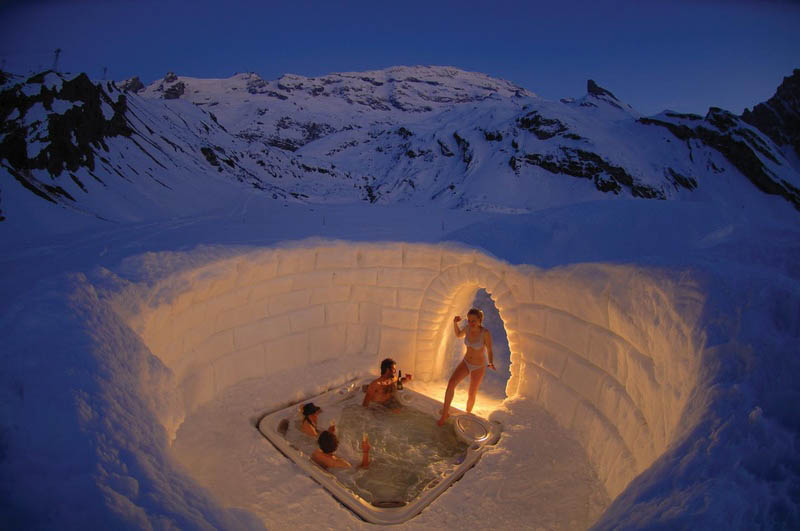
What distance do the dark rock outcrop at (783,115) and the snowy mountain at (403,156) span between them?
0.31 feet

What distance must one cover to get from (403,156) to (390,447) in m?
26.2

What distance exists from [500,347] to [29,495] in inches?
297

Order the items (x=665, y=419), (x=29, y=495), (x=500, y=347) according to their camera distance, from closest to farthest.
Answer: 1. (x=29, y=495)
2. (x=665, y=419)
3. (x=500, y=347)

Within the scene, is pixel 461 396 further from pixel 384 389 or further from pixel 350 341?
pixel 350 341

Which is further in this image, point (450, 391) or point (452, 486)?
point (450, 391)

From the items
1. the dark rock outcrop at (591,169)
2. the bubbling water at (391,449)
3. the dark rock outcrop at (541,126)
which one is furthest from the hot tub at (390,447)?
the dark rock outcrop at (541,126)

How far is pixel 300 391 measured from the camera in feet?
16.1

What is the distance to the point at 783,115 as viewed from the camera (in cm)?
2814

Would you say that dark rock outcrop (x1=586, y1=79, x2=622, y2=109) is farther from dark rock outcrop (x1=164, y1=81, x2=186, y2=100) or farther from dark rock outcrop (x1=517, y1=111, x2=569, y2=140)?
dark rock outcrop (x1=164, y1=81, x2=186, y2=100)

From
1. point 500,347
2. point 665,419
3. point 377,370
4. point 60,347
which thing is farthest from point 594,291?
point 500,347

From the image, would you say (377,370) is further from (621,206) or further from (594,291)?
(621,206)

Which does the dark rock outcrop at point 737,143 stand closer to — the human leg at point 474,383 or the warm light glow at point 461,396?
the warm light glow at point 461,396

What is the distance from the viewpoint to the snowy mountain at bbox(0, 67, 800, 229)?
24.5 ft

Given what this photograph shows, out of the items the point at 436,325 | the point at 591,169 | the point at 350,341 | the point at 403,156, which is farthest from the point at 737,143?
the point at 350,341
